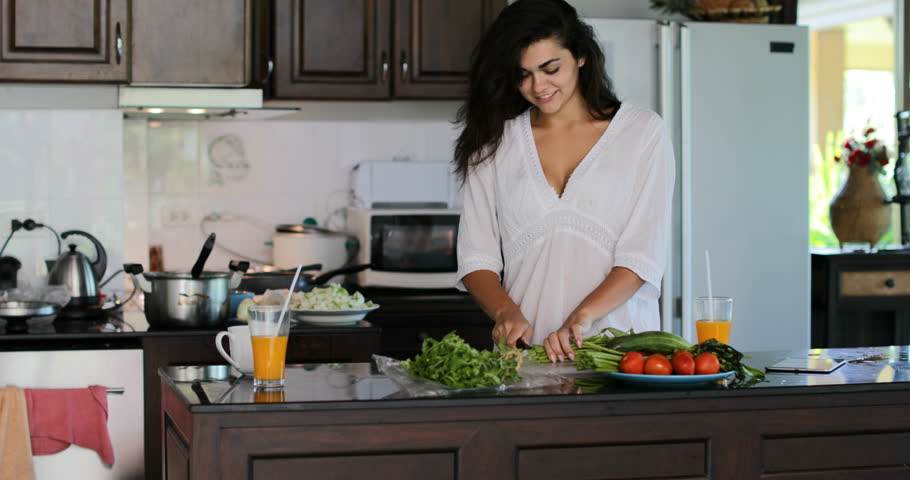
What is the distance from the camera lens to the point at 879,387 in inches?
72.6

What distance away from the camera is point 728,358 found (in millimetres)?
1812

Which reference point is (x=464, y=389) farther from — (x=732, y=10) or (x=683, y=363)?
(x=732, y=10)

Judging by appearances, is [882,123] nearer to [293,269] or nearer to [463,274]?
[293,269]

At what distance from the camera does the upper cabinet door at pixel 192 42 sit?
12.1ft

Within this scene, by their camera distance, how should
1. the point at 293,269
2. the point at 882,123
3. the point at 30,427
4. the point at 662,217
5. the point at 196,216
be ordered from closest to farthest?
the point at 662,217, the point at 30,427, the point at 293,269, the point at 196,216, the point at 882,123

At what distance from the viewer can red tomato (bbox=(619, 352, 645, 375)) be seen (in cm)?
178

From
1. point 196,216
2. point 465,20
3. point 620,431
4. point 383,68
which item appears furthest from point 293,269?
point 620,431

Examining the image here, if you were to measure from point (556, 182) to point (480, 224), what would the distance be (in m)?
0.20

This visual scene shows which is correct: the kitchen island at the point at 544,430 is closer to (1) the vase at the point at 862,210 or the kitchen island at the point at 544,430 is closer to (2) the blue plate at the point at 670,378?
(2) the blue plate at the point at 670,378

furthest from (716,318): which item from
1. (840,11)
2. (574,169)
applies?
(840,11)

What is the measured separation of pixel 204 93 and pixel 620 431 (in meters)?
2.42

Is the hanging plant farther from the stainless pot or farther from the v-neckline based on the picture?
the stainless pot

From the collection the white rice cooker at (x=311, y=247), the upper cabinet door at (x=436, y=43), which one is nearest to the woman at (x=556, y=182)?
the upper cabinet door at (x=436, y=43)

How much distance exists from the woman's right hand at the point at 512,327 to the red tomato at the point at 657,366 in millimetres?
372
